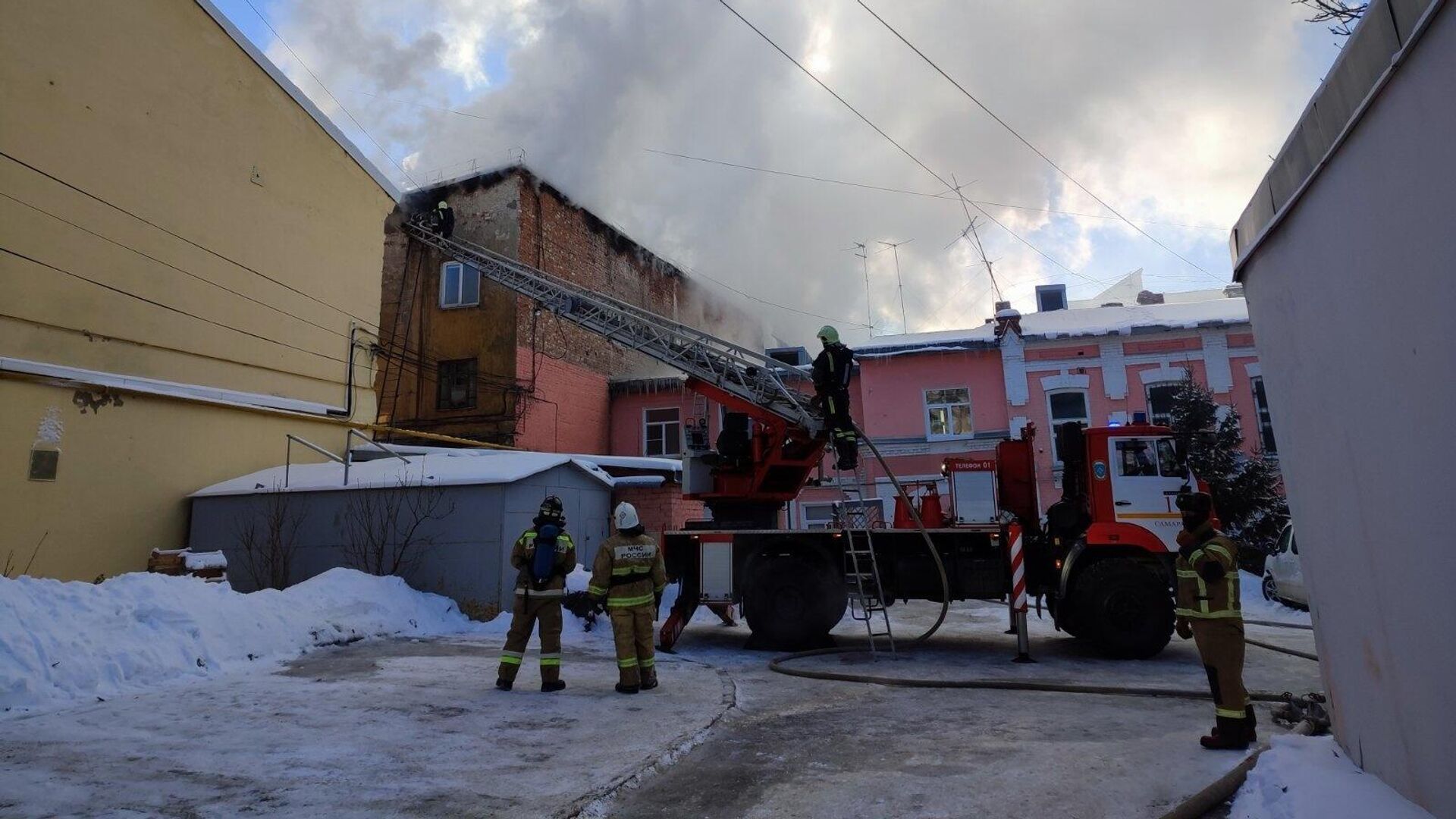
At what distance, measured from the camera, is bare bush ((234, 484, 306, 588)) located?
41.2ft

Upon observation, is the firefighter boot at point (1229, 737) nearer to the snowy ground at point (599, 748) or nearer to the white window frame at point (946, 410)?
the snowy ground at point (599, 748)

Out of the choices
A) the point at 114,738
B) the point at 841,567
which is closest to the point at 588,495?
the point at 841,567

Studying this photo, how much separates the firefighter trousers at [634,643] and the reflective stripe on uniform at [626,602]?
0.10 feet

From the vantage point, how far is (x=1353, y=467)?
3.31 metres

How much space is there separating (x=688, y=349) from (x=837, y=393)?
3338 mm

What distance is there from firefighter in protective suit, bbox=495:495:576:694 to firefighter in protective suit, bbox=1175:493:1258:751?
4.93 metres

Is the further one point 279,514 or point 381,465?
point 381,465

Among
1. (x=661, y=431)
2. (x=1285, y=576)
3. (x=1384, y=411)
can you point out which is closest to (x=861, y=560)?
(x=1384, y=411)

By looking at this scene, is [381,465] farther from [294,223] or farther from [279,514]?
[294,223]

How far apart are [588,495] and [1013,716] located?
393 inches

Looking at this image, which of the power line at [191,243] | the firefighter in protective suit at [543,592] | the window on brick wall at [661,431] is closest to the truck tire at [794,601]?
the firefighter in protective suit at [543,592]

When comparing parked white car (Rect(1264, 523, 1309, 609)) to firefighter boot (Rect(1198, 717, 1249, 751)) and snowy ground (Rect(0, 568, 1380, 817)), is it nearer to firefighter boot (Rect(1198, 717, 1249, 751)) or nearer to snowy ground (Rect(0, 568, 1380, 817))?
snowy ground (Rect(0, 568, 1380, 817))

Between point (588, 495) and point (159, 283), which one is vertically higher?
point (159, 283)

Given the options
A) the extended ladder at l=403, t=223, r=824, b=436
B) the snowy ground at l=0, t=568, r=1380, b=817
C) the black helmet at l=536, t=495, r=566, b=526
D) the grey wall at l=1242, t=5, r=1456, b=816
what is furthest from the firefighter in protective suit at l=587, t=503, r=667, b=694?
the grey wall at l=1242, t=5, r=1456, b=816
